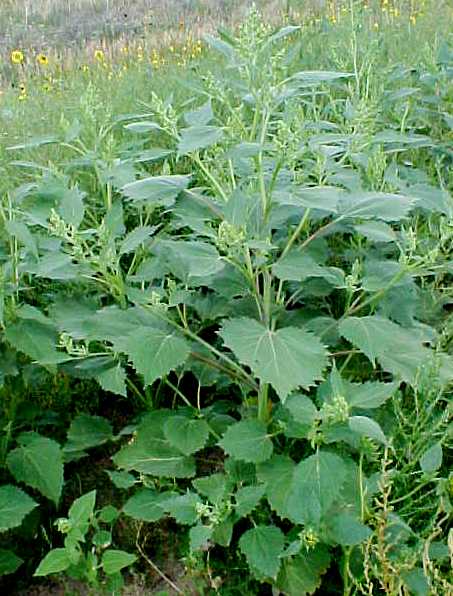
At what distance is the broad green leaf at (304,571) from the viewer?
68.1 inches

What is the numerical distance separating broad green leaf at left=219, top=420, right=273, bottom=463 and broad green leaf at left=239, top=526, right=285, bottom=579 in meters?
0.15

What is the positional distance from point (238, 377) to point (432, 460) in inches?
21.3

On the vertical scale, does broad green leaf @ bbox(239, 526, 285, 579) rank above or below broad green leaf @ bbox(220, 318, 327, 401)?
below

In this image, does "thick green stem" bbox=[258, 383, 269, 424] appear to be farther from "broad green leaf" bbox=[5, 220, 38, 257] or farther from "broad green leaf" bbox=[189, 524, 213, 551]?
"broad green leaf" bbox=[5, 220, 38, 257]

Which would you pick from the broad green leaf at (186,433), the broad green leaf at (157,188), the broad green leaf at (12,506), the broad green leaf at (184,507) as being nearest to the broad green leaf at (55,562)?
the broad green leaf at (12,506)

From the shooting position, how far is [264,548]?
1.71 meters

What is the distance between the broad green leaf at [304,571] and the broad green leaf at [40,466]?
0.55 metres

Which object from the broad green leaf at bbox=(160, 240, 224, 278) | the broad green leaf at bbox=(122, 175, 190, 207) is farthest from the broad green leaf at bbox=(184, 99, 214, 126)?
the broad green leaf at bbox=(160, 240, 224, 278)

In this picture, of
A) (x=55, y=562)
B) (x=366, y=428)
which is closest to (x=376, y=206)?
(x=366, y=428)

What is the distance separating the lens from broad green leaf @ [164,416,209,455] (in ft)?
6.15

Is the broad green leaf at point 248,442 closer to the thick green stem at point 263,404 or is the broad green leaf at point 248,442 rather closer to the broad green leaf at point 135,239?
the thick green stem at point 263,404

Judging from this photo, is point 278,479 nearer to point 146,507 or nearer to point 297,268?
point 146,507

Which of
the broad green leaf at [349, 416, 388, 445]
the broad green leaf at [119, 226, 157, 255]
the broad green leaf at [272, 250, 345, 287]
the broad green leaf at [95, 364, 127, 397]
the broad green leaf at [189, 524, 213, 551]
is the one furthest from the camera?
the broad green leaf at [119, 226, 157, 255]

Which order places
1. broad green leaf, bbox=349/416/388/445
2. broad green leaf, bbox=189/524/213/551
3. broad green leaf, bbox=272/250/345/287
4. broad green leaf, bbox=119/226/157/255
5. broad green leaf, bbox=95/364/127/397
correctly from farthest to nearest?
broad green leaf, bbox=119/226/157/255 → broad green leaf, bbox=95/364/127/397 → broad green leaf, bbox=272/250/345/287 → broad green leaf, bbox=189/524/213/551 → broad green leaf, bbox=349/416/388/445
